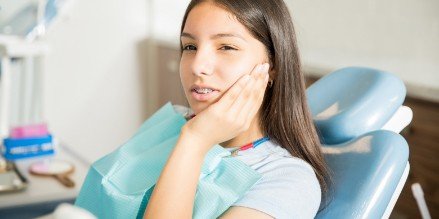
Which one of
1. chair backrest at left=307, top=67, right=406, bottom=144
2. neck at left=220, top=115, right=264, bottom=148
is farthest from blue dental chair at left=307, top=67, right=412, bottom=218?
neck at left=220, top=115, right=264, bottom=148

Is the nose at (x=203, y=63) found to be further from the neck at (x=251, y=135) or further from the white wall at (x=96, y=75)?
the white wall at (x=96, y=75)

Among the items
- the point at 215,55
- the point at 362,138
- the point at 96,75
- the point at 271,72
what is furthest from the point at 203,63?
the point at 96,75

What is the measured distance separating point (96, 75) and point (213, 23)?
243 cm

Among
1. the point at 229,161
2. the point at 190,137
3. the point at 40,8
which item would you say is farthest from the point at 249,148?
the point at 40,8

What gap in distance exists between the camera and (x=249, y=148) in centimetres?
108

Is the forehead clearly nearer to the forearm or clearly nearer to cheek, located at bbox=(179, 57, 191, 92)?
cheek, located at bbox=(179, 57, 191, 92)

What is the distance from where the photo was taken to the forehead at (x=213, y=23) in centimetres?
100

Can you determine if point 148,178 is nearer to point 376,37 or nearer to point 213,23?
point 213,23

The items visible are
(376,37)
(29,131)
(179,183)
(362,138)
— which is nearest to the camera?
(179,183)

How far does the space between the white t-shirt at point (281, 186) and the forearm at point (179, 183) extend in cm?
9

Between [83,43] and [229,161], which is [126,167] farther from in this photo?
[83,43]

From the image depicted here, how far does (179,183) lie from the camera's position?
89 cm

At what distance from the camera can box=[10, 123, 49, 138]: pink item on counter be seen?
1729 mm

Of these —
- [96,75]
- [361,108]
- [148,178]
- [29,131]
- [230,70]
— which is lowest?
[96,75]
